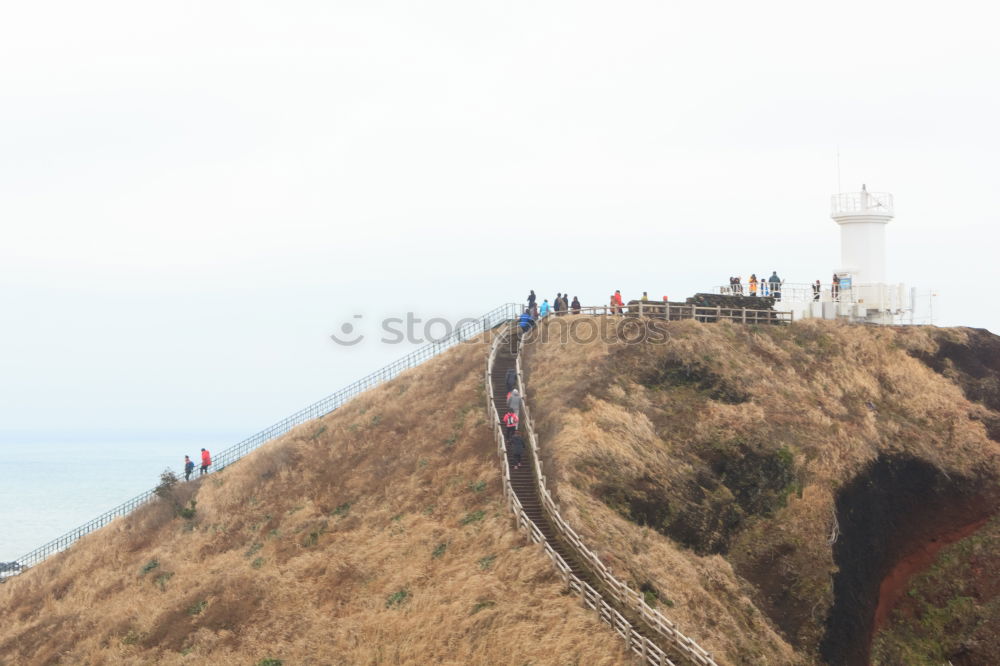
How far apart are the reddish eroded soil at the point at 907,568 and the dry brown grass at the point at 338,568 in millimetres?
13981

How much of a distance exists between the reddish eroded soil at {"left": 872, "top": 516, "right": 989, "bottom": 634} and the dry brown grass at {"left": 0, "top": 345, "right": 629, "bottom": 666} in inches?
550

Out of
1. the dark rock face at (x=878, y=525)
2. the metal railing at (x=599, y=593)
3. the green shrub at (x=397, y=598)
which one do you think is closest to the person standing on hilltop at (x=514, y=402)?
the metal railing at (x=599, y=593)

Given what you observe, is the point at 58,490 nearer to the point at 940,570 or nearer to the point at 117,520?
the point at 117,520

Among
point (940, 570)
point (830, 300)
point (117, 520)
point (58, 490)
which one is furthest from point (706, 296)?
point (58, 490)

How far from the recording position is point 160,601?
3459 cm

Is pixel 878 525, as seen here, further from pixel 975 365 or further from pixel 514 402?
pixel 514 402

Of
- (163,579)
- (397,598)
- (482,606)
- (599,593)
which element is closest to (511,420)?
(397,598)

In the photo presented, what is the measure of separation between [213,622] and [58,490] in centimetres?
15310

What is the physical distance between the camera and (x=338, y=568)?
32500mm

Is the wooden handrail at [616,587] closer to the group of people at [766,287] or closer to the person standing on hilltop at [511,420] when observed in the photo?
the person standing on hilltop at [511,420]

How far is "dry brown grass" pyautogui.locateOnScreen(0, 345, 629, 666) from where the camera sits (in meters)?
27.4

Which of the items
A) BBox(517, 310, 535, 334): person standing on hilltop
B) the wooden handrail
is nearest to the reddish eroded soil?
the wooden handrail

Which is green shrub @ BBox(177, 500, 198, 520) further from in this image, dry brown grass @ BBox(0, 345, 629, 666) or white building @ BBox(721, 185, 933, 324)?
white building @ BBox(721, 185, 933, 324)

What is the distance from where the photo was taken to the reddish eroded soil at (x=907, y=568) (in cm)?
3441
